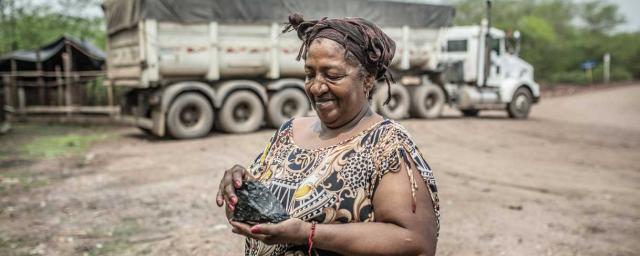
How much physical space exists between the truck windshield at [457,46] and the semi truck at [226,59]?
56.3 inches

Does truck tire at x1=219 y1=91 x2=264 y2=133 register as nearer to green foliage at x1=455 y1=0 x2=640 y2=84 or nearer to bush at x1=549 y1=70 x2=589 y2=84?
green foliage at x1=455 y1=0 x2=640 y2=84

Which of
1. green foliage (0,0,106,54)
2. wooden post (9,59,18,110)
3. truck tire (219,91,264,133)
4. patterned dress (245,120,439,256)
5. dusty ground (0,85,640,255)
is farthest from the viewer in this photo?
green foliage (0,0,106,54)

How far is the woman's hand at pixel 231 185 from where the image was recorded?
189 cm

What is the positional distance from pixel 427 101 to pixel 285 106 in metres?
4.37

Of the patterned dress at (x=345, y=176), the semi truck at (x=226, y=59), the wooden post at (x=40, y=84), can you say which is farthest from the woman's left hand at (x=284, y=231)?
the wooden post at (x=40, y=84)

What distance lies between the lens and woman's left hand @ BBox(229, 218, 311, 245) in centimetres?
167

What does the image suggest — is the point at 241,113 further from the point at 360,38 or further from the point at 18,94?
the point at 360,38

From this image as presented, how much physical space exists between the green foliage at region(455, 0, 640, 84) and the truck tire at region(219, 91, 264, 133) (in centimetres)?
2193

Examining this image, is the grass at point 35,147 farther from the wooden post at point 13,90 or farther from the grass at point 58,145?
the wooden post at point 13,90

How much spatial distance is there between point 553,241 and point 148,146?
25.3 feet

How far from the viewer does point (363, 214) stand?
1.81 m

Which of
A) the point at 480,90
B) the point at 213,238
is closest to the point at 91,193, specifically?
the point at 213,238

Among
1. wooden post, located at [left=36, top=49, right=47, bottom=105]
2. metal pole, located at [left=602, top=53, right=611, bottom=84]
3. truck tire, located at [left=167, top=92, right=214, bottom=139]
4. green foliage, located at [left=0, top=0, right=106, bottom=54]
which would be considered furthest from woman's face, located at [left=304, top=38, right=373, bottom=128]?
metal pole, located at [left=602, top=53, right=611, bottom=84]

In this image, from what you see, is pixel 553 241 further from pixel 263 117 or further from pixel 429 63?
pixel 429 63
